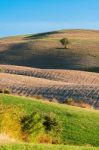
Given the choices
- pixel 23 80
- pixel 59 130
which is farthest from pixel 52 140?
pixel 23 80

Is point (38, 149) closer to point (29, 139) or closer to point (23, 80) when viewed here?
point (29, 139)

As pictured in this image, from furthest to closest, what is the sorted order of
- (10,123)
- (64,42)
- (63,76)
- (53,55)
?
(64,42) < (53,55) < (63,76) < (10,123)

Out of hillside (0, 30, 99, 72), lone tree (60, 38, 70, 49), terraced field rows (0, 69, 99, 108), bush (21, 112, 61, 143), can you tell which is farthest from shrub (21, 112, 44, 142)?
lone tree (60, 38, 70, 49)

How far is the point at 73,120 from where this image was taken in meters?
24.2

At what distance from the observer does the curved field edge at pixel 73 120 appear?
74.2 feet

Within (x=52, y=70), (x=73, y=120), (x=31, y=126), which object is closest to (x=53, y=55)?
(x=52, y=70)

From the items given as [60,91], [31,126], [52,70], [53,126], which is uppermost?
[31,126]

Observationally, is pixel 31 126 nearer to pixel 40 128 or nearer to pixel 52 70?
pixel 40 128

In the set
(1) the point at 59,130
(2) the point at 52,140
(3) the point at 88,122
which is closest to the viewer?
(2) the point at 52,140

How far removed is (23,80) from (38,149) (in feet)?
117

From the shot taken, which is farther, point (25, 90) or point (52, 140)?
point (25, 90)

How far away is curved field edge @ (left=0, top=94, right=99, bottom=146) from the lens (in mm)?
22625

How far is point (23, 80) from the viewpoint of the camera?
49.6m

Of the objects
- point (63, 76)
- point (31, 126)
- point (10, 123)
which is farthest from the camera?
point (63, 76)
